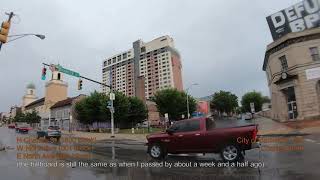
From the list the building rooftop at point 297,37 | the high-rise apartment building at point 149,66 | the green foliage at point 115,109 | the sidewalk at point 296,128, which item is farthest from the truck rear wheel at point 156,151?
the high-rise apartment building at point 149,66

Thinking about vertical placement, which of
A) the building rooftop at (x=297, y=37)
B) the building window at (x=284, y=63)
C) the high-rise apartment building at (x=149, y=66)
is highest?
the high-rise apartment building at (x=149, y=66)

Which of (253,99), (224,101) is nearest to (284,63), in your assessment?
(224,101)

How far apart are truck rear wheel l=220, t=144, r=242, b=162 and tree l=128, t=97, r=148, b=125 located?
46.6m

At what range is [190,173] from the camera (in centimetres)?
959

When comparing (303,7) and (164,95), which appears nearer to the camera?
(303,7)

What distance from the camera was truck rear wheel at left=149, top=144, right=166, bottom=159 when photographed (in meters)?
A: 13.3

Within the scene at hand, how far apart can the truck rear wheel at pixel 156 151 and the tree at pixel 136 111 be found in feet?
144

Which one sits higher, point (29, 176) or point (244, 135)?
point (244, 135)

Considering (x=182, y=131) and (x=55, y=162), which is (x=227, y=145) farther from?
(x=55, y=162)

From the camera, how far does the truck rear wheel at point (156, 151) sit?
13.3 metres

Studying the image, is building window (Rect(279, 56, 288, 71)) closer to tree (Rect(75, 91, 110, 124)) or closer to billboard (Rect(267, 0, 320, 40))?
billboard (Rect(267, 0, 320, 40))

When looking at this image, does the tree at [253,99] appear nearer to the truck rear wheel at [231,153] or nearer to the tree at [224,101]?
the tree at [224,101]

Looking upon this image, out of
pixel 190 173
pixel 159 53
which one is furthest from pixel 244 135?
pixel 159 53

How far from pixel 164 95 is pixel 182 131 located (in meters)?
51.0
